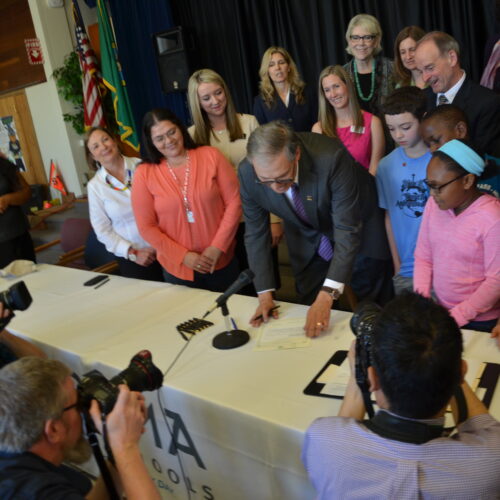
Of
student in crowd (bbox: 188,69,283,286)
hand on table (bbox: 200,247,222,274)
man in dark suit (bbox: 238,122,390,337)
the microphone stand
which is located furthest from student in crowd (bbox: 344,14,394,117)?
the microphone stand

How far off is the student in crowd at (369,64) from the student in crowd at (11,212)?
251 centimetres

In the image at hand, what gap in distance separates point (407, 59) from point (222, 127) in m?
1.20

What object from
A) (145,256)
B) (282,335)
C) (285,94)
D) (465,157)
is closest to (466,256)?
(465,157)

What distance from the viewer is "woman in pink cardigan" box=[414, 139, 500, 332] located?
1.61 metres

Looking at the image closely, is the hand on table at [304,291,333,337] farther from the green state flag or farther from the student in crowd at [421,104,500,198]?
the green state flag

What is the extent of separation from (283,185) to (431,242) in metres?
0.61

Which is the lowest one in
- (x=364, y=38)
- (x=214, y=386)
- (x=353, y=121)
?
(x=214, y=386)

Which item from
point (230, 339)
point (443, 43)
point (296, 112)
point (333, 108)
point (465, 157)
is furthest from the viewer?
point (296, 112)

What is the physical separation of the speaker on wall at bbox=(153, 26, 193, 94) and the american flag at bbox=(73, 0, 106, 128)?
99cm

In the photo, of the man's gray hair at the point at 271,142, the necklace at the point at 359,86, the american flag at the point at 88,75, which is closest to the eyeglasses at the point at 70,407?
the man's gray hair at the point at 271,142

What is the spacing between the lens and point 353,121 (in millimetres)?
2682

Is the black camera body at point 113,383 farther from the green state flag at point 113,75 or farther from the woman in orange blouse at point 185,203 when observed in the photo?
the green state flag at point 113,75

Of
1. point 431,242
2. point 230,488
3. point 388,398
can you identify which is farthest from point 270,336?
point 388,398

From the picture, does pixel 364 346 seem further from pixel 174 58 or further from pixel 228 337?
pixel 174 58
